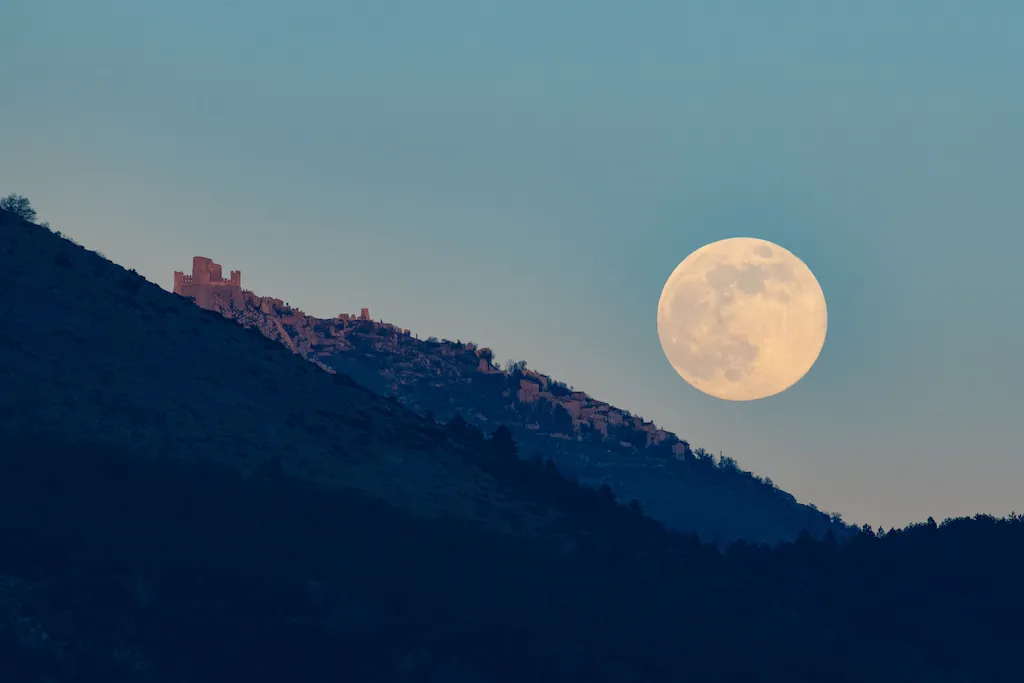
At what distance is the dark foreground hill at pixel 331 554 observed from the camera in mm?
85875

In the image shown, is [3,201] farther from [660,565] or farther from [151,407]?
[660,565]

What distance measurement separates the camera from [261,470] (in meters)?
116

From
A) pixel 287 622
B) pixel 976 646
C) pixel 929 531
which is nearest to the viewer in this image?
pixel 287 622

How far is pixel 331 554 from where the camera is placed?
348 feet

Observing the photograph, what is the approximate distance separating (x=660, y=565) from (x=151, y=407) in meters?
45.4

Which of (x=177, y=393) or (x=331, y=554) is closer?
(x=331, y=554)

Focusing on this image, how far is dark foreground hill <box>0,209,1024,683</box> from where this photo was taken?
8588 centimetres

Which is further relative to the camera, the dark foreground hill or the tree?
the tree

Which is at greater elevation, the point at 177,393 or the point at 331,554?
the point at 177,393

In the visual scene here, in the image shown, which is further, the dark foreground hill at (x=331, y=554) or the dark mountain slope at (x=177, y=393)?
the dark mountain slope at (x=177, y=393)

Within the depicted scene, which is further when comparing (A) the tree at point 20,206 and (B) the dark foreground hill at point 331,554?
(A) the tree at point 20,206

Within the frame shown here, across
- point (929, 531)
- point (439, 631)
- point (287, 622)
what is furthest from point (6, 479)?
point (929, 531)

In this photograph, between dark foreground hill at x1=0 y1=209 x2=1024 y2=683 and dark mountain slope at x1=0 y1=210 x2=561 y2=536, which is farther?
dark mountain slope at x1=0 y1=210 x2=561 y2=536

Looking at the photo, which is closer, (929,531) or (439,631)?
(439,631)
